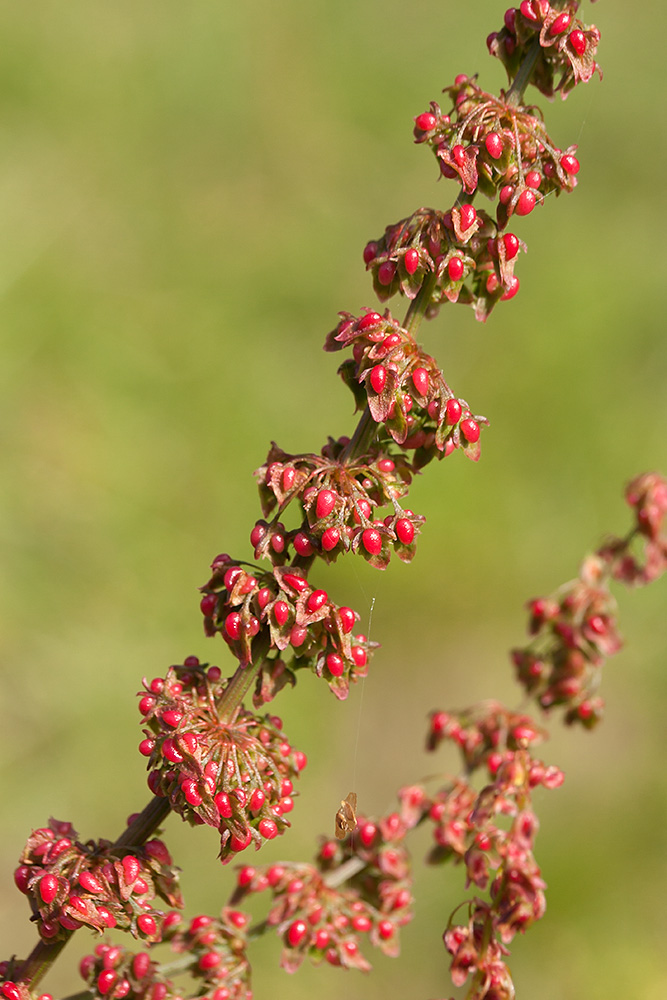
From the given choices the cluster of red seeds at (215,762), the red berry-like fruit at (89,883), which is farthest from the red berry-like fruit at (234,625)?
the red berry-like fruit at (89,883)

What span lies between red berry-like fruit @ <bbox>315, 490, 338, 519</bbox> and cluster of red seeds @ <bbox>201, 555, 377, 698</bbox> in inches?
3.4

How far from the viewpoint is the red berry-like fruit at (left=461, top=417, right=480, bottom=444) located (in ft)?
3.91

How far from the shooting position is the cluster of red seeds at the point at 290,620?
1158 mm

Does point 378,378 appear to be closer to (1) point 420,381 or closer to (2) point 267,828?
(1) point 420,381

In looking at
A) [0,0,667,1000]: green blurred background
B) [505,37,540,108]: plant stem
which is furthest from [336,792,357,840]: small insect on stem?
[0,0,667,1000]: green blurred background

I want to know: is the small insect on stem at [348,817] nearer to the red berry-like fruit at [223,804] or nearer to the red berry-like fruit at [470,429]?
the red berry-like fruit at [223,804]

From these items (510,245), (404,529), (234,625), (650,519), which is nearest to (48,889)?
(234,625)

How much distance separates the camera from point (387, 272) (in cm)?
120

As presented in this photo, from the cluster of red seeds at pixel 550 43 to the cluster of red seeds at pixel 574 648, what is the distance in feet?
3.41

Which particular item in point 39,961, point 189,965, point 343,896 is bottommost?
point 39,961

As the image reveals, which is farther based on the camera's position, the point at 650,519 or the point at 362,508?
the point at 650,519

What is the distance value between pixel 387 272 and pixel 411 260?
0.04 m

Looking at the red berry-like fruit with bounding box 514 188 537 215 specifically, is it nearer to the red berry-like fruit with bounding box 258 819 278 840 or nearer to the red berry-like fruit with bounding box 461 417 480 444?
the red berry-like fruit with bounding box 461 417 480 444

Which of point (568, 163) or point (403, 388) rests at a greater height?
point (568, 163)
